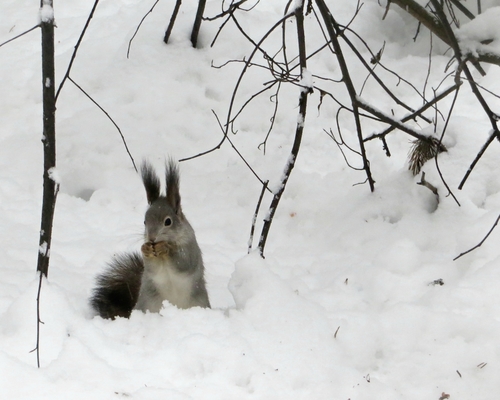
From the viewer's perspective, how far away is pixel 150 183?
2.57 m

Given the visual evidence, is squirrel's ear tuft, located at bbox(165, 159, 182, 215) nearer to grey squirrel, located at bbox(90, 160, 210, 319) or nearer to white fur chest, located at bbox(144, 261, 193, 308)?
grey squirrel, located at bbox(90, 160, 210, 319)

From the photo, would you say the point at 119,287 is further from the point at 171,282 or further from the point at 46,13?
the point at 46,13

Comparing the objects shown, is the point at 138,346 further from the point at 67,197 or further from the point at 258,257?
the point at 67,197

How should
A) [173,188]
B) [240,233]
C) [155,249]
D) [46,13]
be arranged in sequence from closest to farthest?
[46,13] < [155,249] < [173,188] < [240,233]

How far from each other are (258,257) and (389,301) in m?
0.54

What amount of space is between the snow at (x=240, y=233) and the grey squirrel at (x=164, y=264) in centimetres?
11

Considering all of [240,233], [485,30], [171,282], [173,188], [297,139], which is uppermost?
[485,30]

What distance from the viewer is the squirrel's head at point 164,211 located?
2541 mm

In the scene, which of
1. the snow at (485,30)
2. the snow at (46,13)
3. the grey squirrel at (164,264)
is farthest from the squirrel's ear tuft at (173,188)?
the snow at (485,30)

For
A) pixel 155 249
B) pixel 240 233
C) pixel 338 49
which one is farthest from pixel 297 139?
pixel 240 233

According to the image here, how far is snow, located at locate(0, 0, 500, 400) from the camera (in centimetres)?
193

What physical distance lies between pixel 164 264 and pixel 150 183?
1.02 feet

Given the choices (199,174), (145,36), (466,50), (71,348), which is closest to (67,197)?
(199,174)

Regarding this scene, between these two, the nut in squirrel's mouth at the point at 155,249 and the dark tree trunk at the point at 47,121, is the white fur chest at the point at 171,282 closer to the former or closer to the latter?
the nut in squirrel's mouth at the point at 155,249
